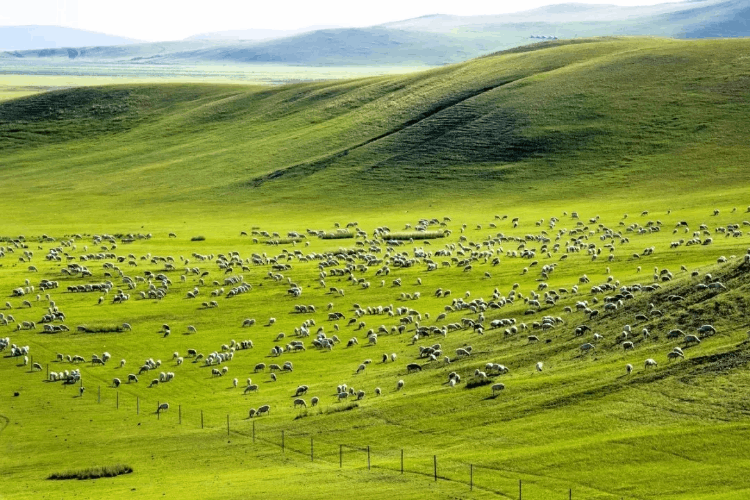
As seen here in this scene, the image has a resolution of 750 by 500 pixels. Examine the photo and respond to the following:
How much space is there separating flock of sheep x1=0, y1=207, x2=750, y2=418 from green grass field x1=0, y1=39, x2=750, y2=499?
0.39 m

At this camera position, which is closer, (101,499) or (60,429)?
(101,499)

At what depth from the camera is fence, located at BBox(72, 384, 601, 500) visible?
1471 inches

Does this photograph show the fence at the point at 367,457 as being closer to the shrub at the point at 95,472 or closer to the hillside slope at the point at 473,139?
the shrub at the point at 95,472

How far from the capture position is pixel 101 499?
39.7 meters

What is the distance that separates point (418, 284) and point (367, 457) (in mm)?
39990

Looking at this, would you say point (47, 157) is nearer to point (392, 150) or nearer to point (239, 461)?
point (392, 150)

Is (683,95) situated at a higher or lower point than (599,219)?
higher

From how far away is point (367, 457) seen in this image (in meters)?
42.8

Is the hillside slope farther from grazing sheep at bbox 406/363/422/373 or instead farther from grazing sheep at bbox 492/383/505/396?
grazing sheep at bbox 492/383/505/396

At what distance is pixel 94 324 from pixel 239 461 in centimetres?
3061

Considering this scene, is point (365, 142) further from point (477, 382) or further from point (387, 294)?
point (477, 382)

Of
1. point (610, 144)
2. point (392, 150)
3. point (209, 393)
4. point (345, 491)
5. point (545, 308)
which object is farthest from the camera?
point (392, 150)

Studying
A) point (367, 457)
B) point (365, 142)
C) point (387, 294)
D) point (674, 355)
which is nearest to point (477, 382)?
point (674, 355)

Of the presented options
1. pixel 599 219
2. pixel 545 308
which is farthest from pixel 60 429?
pixel 599 219
